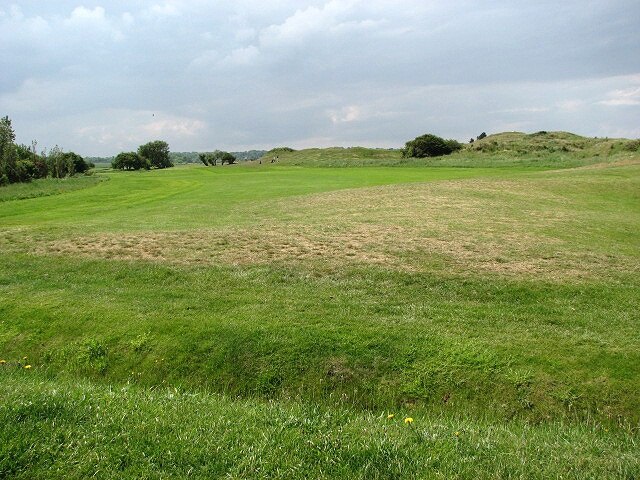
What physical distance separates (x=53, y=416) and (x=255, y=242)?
12.3 meters

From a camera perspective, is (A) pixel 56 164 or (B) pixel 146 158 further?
(B) pixel 146 158

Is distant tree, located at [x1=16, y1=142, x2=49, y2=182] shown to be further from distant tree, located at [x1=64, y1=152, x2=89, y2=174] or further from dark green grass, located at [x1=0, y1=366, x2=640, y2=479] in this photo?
dark green grass, located at [x1=0, y1=366, x2=640, y2=479]

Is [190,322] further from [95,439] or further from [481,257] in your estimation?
[481,257]

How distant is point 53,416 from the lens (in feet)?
19.0

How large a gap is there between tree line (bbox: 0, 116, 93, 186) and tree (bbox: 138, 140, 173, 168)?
46.0 meters

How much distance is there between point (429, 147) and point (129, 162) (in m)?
91.7

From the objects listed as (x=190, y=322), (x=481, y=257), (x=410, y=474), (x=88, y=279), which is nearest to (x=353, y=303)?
(x=190, y=322)

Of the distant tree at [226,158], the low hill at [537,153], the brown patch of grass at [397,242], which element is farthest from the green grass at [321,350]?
the distant tree at [226,158]

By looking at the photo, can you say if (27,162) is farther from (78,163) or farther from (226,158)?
(226,158)

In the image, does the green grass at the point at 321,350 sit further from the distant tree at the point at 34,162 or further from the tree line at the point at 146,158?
the tree line at the point at 146,158

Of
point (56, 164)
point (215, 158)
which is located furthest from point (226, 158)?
point (56, 164)

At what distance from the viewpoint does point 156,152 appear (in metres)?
176

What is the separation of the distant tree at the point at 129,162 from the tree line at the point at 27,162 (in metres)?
23.3

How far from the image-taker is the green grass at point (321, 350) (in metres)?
5.39
